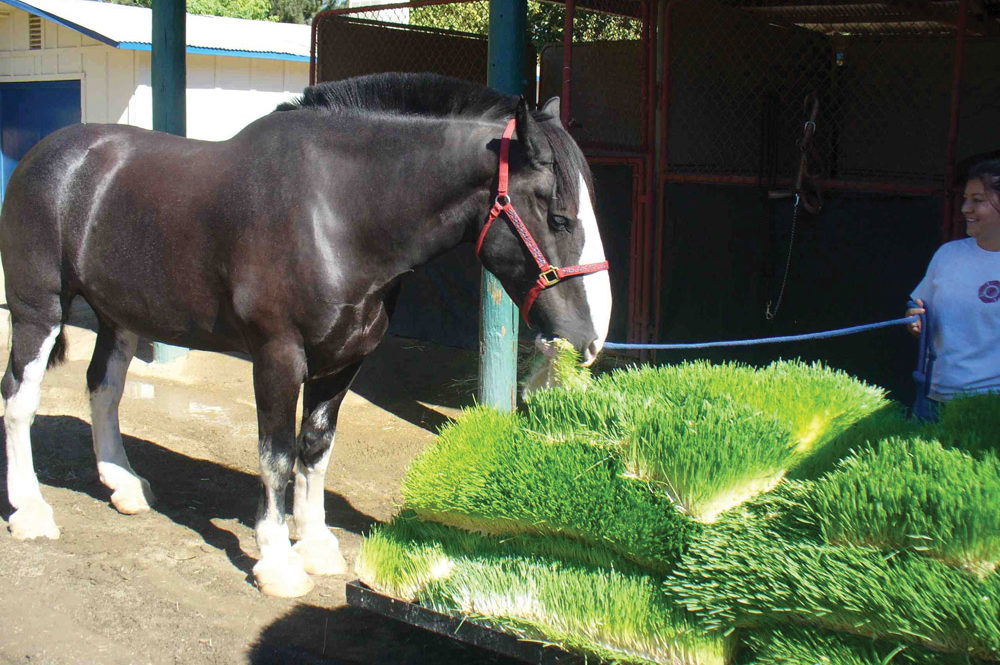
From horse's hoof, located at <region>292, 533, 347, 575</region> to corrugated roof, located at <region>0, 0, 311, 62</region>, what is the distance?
1097cm

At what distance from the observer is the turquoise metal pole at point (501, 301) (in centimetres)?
513

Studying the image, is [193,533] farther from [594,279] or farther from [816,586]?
[816,586]

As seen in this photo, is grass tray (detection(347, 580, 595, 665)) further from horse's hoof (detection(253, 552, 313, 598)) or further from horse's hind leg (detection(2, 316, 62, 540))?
horse's hind leg (detection(2, 316, 62, 540))

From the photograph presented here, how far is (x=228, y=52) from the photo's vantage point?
15320 mm

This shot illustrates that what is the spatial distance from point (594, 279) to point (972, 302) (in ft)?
4.38

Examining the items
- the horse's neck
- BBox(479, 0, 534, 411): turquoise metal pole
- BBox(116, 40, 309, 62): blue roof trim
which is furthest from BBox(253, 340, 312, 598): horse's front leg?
BBox(116, 40, 309, 62): blue roof trim

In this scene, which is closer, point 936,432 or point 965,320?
point 936,432

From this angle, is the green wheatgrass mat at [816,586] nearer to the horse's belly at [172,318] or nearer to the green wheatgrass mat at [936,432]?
the green wheatgrass mat at [936,432]

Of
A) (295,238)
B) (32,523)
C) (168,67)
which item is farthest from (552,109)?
(168,67)

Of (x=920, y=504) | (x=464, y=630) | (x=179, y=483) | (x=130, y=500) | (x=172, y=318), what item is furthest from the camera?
(x=179, y=483)

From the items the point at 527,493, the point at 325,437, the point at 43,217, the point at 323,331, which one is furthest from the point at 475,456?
the point at 43,217

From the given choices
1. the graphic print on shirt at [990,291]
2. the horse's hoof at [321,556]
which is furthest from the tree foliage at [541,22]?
the horse's hoof at [321,556]

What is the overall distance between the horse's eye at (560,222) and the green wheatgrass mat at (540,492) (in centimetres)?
75

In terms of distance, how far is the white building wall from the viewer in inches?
581
